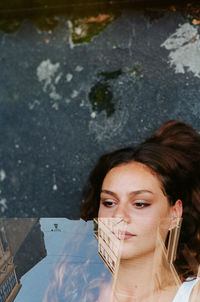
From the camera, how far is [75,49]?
6.97 ft

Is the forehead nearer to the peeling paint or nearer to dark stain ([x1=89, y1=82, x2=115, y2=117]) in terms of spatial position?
dark stain ([x1=89, y1=82, x2=115, y2=117])

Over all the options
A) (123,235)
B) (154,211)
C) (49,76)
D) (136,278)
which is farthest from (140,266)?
(49,76)

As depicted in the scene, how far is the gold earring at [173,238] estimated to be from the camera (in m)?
1.59

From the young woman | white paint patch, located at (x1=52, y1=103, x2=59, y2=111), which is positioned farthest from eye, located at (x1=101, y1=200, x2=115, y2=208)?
white paint patch, located at (x1=52, y1=103, x2=59, y2=111)

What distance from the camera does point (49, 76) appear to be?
2154mm

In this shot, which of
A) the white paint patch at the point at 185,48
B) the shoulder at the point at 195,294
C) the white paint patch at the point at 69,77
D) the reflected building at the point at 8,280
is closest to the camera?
the shoulder at the point at 195,294

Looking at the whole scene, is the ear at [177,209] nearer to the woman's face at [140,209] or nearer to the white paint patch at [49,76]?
the woman's face at [140,209]

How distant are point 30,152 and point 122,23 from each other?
103 cm

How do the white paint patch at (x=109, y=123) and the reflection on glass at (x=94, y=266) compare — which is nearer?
the reflection on glass at (x=94, y=266)

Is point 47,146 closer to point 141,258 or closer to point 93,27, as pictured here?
point 93,27

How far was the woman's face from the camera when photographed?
153 centimetres

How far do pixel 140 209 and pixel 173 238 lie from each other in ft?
0.81

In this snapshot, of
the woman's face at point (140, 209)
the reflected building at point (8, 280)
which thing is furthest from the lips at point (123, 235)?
the reflected building at point (8, 280)

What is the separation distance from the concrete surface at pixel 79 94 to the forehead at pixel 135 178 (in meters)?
0.48
